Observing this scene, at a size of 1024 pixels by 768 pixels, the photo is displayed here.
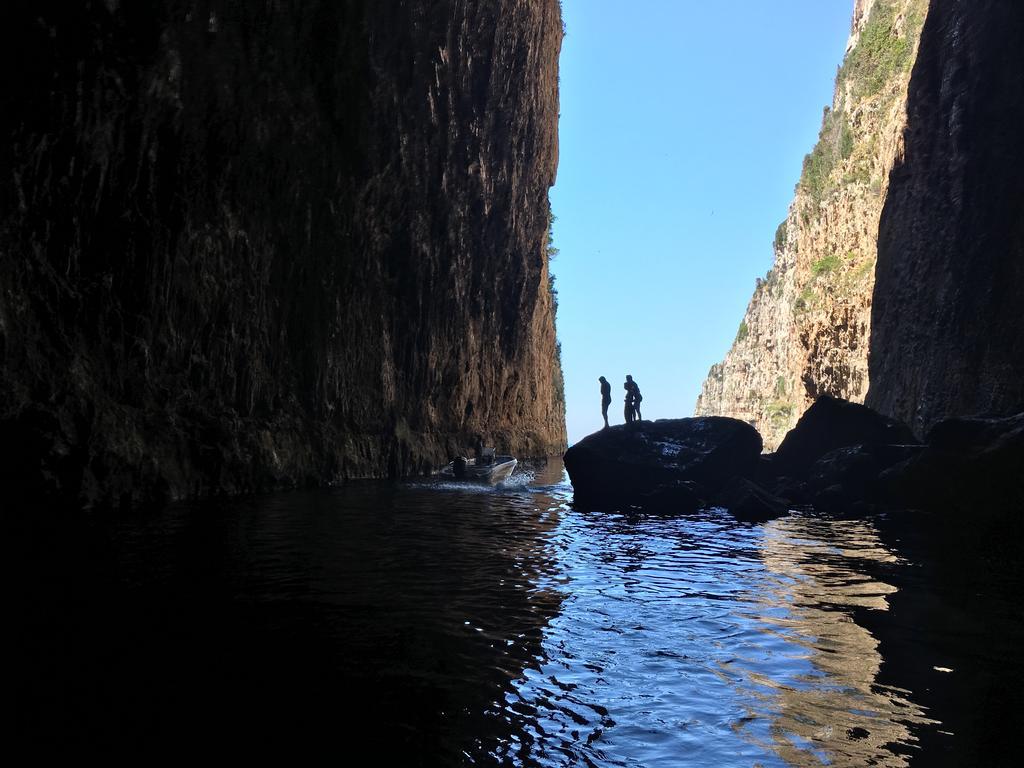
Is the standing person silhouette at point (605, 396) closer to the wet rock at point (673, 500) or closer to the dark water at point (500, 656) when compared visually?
the wet rock at point (673, 500)

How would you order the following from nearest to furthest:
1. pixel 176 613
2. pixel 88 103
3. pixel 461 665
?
pixel 461 665 < pixel 176 613 < pixel 88 103

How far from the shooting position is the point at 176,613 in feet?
25.3

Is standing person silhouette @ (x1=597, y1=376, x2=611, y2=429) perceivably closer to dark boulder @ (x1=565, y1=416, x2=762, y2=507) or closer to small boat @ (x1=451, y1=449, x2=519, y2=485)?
small boat @ (x1=451, y1=449, x2=519, y2=485)

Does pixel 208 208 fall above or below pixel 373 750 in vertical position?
above

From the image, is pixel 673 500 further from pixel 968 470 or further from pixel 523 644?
pixel 523 644

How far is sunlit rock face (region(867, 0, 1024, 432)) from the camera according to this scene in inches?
942

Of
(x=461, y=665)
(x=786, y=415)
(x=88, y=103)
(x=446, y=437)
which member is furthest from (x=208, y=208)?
(x=786, y=415)

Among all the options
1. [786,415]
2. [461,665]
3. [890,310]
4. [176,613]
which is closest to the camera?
[461,665]

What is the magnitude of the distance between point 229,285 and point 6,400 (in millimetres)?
7976

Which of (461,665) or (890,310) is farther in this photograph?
(890,310)

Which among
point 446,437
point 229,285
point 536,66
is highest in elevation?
point 536,66

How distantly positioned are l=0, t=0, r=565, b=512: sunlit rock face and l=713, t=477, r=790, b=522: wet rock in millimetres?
13080

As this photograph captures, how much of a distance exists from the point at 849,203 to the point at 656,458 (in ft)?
123

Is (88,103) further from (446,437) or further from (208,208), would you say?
(446,437)
